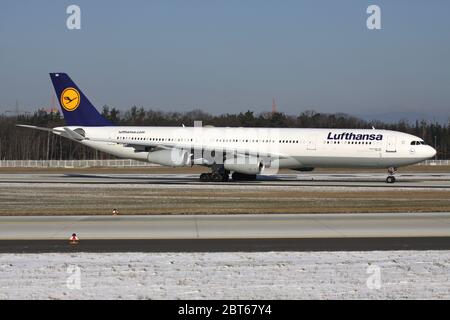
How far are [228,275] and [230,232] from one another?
6424mm

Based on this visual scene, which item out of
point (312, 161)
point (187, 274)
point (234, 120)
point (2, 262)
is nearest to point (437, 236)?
point (187, 274)

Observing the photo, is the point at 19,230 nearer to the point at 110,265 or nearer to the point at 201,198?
the point at 110,265

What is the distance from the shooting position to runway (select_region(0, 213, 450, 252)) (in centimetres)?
1647

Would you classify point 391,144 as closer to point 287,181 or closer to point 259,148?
point 287,181

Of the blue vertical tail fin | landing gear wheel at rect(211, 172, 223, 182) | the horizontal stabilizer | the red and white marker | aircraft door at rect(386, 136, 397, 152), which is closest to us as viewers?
the red and white marker

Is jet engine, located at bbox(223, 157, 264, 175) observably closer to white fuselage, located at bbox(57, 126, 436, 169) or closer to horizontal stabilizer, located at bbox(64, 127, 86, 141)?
white fuselage, located at bbox(57, 126, 436, 169)

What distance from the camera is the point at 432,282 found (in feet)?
39.6

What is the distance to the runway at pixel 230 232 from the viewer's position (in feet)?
54.0

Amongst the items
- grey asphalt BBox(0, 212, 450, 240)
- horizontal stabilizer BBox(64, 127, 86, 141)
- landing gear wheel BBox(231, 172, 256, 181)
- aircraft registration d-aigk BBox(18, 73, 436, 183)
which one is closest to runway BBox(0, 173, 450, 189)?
landing gear wheel BBox(231, 172, 256, 181)

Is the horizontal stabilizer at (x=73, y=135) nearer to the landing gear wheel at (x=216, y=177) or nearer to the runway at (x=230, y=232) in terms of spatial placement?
the landing gear wheel at (x=216, y=177)

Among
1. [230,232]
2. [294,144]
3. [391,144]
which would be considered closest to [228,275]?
[230,232]

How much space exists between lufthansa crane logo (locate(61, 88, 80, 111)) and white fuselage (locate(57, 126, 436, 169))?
12.5 ft

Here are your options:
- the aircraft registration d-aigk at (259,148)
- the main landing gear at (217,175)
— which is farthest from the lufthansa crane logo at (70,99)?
the main landing gear at (217,175)

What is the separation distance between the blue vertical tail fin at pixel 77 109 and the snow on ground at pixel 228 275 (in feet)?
120
